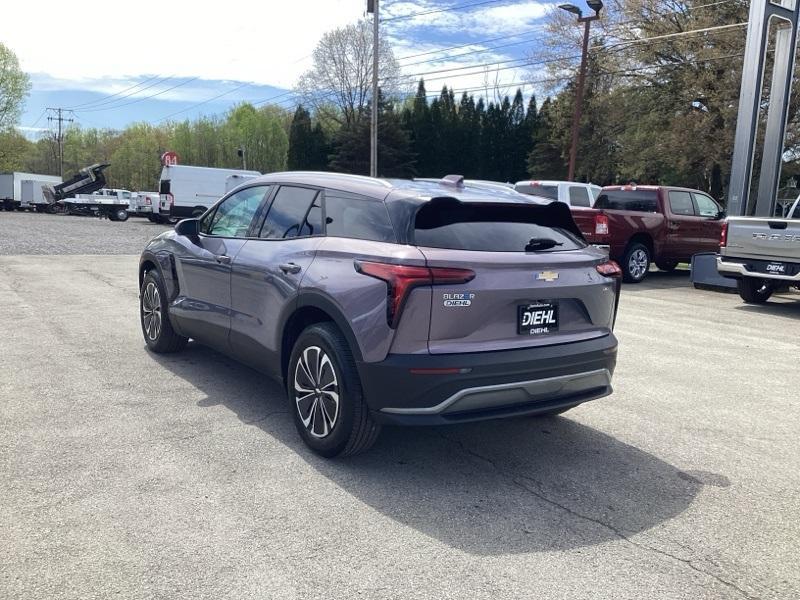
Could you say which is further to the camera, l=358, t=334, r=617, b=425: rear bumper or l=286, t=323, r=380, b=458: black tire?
l=286, t=323, r=380, b=458: black tire

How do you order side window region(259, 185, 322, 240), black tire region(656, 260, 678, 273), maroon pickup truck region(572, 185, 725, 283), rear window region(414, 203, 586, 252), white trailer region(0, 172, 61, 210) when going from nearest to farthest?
rear window region(414, 203, 586, 252) → side window region(259, 185, 322, 240) → maroon pickup truck region(572, 185, 725, 283) → black tire region(656, 260, 678, 273) → white trailer region(0, 172, 61, 210)

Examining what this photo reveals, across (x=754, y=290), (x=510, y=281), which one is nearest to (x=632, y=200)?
(x=754, y=290)

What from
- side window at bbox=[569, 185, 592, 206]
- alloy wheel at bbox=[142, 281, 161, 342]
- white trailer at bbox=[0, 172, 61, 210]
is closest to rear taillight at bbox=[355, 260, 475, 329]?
alloy wheel at bbox=[142, 281, 161, 342]

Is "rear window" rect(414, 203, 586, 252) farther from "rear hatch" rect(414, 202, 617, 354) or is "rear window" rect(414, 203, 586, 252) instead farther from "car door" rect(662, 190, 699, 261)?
"car door" rect(662, 190, 699, 261)

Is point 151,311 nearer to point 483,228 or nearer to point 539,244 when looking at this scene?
Result: point 483,228

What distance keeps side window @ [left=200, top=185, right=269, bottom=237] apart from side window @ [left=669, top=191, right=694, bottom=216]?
11.6m

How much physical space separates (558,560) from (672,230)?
1291 centimetres

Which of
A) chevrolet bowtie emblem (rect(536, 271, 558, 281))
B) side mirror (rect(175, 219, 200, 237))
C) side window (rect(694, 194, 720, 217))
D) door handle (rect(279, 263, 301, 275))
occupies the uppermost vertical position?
side window (rect(694, 194, 720, 217))

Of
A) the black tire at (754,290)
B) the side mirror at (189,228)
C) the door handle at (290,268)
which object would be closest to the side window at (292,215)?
the door handle at (290,268)

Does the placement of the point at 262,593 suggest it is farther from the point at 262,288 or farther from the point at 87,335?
the point at 87,335

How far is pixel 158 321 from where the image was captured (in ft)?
20.8

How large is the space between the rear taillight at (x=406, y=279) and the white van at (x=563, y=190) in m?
12.9

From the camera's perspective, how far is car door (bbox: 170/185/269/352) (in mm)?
5086

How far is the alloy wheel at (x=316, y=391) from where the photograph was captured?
12.8 feet
